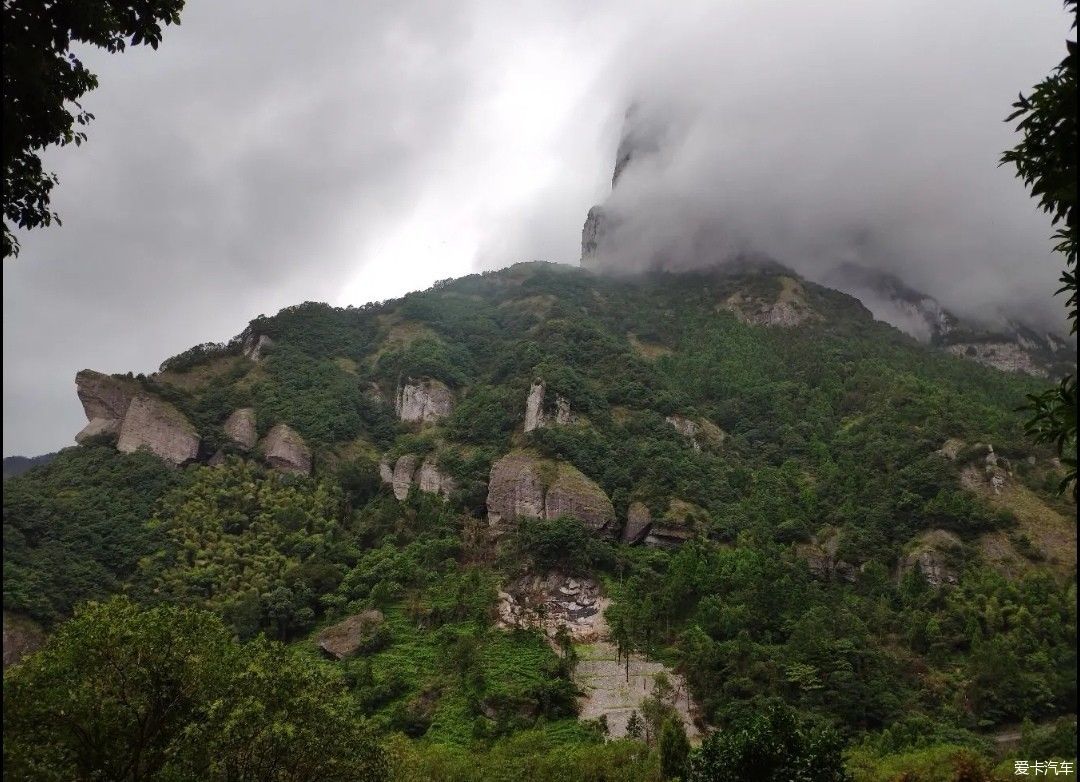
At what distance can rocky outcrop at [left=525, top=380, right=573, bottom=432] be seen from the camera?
320ft

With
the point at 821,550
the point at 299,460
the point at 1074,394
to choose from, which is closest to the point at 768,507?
the point at 821,550

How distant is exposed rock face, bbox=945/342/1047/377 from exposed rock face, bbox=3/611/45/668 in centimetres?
19705

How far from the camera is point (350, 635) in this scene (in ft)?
210

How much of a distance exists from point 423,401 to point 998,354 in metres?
160

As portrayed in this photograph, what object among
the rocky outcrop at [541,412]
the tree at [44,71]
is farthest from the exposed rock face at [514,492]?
the tree at [44,71]

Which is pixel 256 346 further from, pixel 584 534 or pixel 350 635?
pixel 584 534

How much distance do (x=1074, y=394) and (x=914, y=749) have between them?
4011 centimetres

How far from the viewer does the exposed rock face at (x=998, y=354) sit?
189 m

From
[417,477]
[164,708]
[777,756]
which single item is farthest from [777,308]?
[164,708]

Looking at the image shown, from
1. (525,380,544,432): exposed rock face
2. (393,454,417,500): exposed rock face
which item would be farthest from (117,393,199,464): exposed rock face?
(525,380,544,432): exposed rock face

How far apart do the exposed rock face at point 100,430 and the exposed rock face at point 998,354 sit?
612 feet

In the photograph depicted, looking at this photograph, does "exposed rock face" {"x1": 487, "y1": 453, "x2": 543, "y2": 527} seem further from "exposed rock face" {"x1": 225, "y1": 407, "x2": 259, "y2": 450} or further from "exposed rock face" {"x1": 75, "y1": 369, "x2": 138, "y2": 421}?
"exposed rock face" {"x1": 75, "y1": 369, "x2": 138, "y2": 421}

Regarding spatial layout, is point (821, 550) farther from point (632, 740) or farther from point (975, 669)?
point (632, 740)

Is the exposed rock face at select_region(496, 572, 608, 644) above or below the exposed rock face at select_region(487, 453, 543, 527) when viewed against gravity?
below
